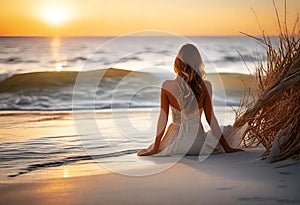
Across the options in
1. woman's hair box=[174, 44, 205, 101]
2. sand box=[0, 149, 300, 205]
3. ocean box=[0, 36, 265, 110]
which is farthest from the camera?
ocean box=[0, 36, 265, 110]

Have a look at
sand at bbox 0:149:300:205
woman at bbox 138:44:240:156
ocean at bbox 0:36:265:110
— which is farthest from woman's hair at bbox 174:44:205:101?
ocean at bbox 0:36:265:110

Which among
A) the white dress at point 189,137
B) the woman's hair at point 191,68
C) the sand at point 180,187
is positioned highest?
the woman's hair at point 191,68

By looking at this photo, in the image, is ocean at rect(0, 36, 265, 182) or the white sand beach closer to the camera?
the white sand beach

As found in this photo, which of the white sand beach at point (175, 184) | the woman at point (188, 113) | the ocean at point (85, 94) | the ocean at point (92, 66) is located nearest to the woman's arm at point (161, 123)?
the woman at point (188, 113)

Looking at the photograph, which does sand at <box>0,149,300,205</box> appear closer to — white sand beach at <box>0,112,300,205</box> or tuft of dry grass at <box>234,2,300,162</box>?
white sand beach at <box>0,112,300,205</box>

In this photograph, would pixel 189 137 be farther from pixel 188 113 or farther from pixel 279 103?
pixel 279 103

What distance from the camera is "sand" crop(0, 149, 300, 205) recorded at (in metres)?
2.36

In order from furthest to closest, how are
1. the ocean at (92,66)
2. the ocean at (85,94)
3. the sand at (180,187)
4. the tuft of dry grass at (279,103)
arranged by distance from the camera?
1. the ocean at (92,66)
2. the ocean at (85,94)
3. the tuft of dry grass at (279,103)
4. the sand at (180,187)

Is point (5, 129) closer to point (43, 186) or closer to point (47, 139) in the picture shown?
point (47, 139)

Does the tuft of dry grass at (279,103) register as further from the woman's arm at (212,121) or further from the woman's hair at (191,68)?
the woman's hair at (191,68)

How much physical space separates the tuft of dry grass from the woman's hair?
0.39 metres

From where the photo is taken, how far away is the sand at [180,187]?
2359mm

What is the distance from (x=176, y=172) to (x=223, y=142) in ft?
2.46

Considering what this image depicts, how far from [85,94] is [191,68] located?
6223 millimetres
